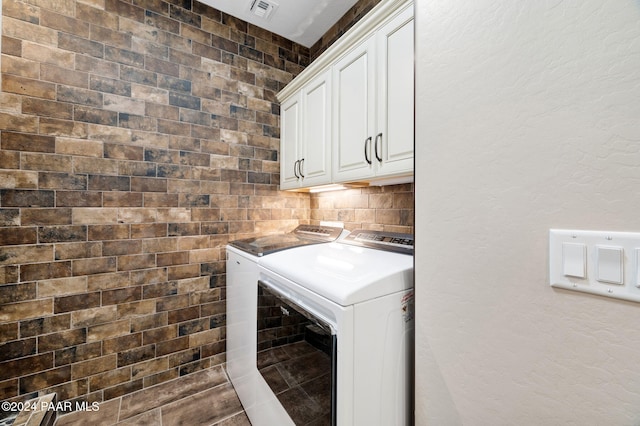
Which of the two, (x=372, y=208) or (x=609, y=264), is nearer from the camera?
(x=609, y=264)

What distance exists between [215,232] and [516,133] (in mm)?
2032

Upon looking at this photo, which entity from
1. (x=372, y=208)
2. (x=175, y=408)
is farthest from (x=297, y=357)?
(x=175, y=408)

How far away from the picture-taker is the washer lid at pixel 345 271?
2.87 ft

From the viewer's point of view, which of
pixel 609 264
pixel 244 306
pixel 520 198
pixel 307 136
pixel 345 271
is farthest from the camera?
pixel 307 136

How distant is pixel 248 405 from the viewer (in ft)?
5.09

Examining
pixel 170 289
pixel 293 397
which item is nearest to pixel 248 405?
pixel 293 397

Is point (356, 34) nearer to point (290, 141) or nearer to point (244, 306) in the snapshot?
point (290, 141)

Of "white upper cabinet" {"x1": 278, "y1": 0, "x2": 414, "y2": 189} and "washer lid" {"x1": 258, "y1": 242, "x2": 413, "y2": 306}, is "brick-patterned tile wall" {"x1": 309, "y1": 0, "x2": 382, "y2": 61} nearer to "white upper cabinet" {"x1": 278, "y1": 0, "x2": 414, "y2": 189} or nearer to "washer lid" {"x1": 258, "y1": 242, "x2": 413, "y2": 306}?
"white upper cabinet" {"x1": 278, "y1": 0, "x2": 414, "y2": 189}

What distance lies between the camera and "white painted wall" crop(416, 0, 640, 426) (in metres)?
0.50

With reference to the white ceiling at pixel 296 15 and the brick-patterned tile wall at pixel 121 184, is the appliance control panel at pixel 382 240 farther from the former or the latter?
the white ceiling at pixel 296 15

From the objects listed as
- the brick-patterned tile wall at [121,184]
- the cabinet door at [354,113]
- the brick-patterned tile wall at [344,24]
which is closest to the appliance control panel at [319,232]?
the brick-patterned tile wall at [121,184]

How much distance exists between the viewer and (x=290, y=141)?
2.24 m

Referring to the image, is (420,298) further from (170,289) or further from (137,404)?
(137,404)

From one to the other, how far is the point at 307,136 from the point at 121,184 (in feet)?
4.46
